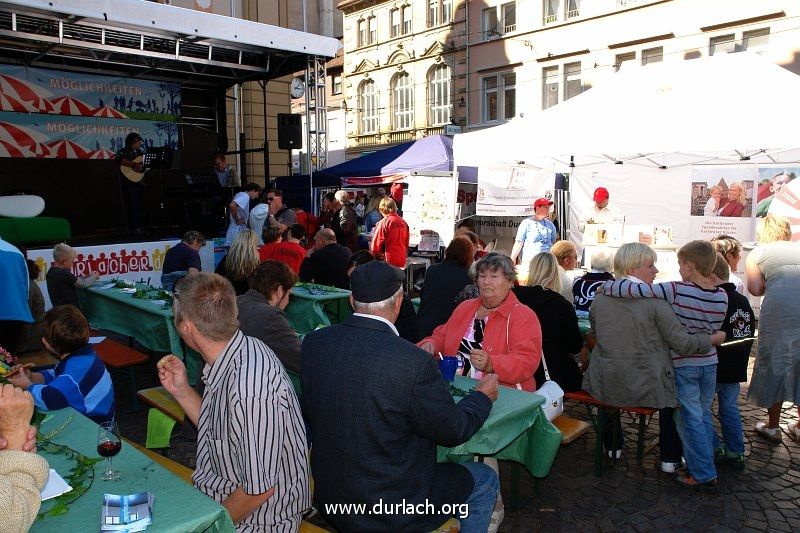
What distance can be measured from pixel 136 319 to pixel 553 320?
13.2ft

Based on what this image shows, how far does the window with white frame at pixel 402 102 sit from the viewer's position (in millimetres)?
30359

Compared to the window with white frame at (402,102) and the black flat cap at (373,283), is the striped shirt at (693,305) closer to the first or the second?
the black flat cap at (373,283)

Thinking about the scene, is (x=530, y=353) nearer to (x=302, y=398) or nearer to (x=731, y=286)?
(x=302, y=398)

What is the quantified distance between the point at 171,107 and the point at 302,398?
1201 centimetres

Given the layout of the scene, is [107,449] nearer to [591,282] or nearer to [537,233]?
[591,282]

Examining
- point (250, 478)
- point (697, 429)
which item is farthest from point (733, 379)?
point (250, 478)

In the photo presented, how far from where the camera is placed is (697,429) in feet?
12.1

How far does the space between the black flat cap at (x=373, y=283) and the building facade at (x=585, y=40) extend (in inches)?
728

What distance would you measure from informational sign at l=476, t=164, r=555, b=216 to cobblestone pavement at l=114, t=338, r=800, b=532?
531cm

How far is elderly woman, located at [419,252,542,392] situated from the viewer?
10.5ft

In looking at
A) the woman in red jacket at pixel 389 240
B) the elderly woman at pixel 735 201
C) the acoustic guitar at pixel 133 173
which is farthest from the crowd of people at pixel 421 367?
the elderly woman at pixel 735 201

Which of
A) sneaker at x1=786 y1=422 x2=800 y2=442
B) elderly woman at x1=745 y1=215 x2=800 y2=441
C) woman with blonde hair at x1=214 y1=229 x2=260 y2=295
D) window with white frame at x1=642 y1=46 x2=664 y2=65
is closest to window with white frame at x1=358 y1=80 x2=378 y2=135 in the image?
window with white frame at x1=642 y1=46 x2=664 y2=65

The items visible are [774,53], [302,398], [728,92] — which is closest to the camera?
[302,398]

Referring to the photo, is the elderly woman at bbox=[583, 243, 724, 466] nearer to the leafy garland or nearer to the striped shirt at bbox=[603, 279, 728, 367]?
the striped shirt at bbox=[603, 279, 728, 367]
